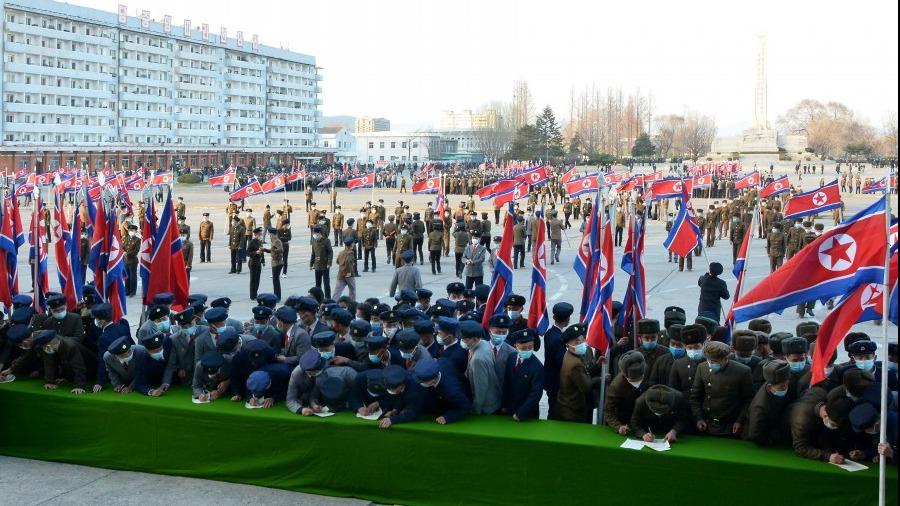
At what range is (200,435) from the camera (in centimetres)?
852

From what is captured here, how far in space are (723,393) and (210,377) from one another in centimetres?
437

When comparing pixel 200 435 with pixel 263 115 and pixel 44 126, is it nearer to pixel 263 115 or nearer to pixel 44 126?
pixel 44 126

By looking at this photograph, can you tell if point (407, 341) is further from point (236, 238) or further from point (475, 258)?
point (236, 238)

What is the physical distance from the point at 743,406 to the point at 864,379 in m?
1.04

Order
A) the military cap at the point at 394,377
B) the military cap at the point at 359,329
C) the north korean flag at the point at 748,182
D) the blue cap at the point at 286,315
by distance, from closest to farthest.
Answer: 1. the military cap at the point at 394,377
2. the military cap at the point at 359,329
3. the blue cap at the point at 286,315
4. the north korean flag at the point at 748,182

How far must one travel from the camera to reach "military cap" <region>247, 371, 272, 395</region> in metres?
8.42

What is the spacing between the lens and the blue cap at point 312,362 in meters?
8.43

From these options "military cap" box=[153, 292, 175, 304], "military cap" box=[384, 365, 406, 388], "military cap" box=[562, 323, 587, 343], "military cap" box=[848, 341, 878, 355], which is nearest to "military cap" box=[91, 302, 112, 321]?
"military cap" box=[153, 292, 175, 304]

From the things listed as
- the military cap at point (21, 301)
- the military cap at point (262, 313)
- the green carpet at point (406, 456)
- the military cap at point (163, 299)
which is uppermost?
the military cap at point (163, 299)

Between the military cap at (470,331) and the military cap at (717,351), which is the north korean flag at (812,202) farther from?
the military cap at (470,331)

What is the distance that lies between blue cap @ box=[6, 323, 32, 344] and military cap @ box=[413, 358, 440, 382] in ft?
13.3

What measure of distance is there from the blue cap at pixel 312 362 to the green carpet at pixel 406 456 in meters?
0.42

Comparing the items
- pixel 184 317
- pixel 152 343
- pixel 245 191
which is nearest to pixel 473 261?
pixel 184 317

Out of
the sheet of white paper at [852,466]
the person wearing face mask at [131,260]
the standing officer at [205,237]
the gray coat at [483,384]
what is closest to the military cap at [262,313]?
the gray coat at [483,384]
